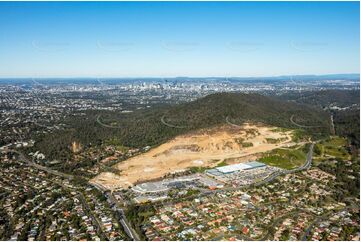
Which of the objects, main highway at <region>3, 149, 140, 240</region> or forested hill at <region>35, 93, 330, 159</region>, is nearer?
main highway at <region>3, 149, 140, 240</region>

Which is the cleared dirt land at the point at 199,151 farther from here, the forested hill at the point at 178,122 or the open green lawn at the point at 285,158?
the forested hill at the point at 178,122

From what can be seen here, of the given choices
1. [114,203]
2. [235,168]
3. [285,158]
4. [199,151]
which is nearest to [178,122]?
[199,151]

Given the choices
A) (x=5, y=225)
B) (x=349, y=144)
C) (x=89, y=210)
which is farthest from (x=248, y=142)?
(x=5, y=225)

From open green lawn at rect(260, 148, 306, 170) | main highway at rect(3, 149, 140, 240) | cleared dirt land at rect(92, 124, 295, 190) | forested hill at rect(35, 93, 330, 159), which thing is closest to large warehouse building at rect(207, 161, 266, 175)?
open green lawn at rect(260, 148, 306, 170)

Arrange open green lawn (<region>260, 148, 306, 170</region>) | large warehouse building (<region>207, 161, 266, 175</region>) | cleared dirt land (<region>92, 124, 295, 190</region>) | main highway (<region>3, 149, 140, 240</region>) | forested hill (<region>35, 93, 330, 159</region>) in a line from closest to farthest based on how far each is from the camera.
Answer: main highway (<region>3, 149, 140, 240</region>) < large warehouse building (<region>207, 161, 266, 175</region>) < cleared dirt land (<region>92, 124, 295, 190</region>) < open green lawn (<region>260, 148, 306, 170</region>) < forested hill (<region>35, 93, 330, 159</region>)

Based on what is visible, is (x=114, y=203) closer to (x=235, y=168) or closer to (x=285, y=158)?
(x=235, y=168)

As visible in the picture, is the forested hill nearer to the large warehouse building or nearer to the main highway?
the main highway
